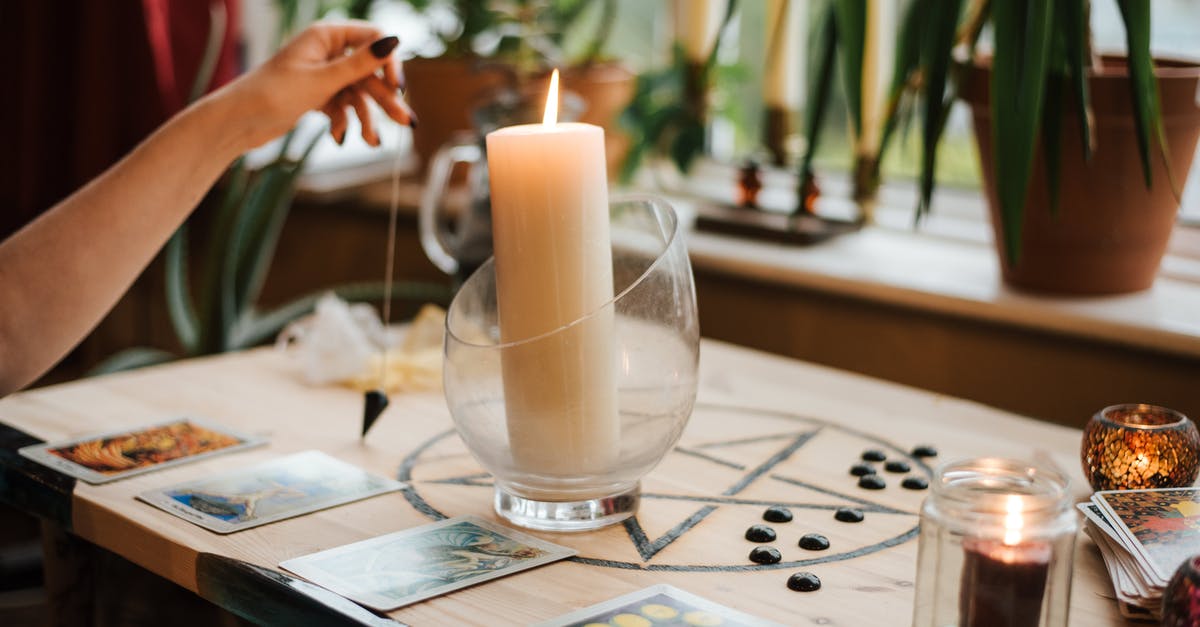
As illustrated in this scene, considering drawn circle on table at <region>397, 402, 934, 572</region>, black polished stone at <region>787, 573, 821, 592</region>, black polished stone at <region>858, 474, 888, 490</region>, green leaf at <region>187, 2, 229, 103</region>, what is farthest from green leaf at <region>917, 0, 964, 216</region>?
green leaf at <region>187, 2, 229, 103</region>

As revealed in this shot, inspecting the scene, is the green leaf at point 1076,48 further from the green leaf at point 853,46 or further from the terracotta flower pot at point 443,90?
the terracotta flower pot at point 443,90

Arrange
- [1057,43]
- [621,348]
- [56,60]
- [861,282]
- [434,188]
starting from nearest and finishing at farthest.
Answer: [621,348], [1057,43], [434,188], [861,282], [56,60]

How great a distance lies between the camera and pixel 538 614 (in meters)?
0.79

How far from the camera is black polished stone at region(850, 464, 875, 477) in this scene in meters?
1.06

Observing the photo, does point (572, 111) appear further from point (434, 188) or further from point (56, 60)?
point (56, 60)

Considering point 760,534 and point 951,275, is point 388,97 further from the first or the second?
point 951,275

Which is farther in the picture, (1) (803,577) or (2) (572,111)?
(2) (572,111)

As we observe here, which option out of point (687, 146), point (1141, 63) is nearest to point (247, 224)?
point (687, 146)

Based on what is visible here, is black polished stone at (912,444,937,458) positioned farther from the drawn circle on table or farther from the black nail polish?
the black nail polish

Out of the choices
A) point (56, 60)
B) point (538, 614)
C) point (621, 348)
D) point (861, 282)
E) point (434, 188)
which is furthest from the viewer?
point (56, 60)

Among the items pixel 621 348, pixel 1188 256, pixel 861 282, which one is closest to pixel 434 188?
pixel 861 282

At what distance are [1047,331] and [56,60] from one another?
1808 mm

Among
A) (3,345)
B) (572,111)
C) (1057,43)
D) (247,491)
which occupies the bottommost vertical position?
(247,491)

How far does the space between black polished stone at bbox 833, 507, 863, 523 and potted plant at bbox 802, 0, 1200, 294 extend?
50 centimetres
